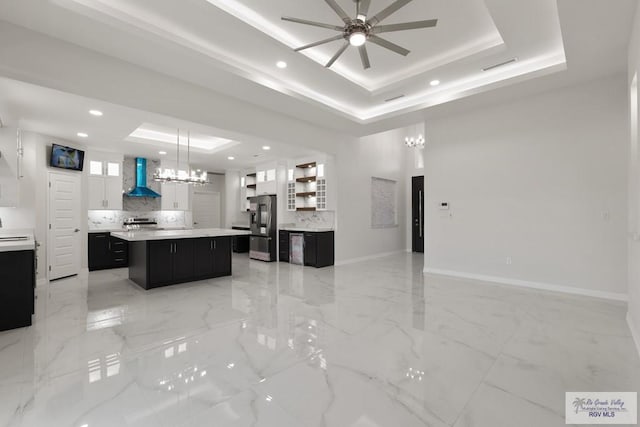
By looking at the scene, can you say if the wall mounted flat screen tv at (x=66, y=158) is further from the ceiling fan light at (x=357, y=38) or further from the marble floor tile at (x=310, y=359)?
the ceiling fan light at (x=357, y=38)

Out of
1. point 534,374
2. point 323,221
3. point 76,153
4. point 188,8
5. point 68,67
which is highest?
point 188,8

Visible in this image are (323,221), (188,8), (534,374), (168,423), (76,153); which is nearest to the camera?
(168,423)

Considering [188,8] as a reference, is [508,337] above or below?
below

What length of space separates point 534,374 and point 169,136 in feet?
25.0

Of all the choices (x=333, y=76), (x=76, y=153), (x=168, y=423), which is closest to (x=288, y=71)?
(x=333, y=76)

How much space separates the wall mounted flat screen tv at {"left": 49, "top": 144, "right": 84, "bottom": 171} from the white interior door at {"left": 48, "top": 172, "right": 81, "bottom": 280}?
0.17 metres

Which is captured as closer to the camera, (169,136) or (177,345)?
(177,345)

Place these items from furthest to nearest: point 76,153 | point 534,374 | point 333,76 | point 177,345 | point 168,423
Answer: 1. point 76,153
2. point 333,76
3. point 177,345
4. point 534,374
5. point 168,423

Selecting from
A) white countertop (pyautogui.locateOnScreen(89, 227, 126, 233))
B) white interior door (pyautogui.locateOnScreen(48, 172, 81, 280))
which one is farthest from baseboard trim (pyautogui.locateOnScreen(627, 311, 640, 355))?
white countertop (pyautogui.locateOnScreen(89, 227, 126, 233))

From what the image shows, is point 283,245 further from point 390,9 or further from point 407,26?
point 390,9

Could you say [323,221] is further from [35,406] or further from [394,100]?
[35,406]

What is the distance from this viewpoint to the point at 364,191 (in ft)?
25.4

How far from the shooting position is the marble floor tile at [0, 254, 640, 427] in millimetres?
1843

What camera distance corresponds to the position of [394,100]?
554 centimetres
